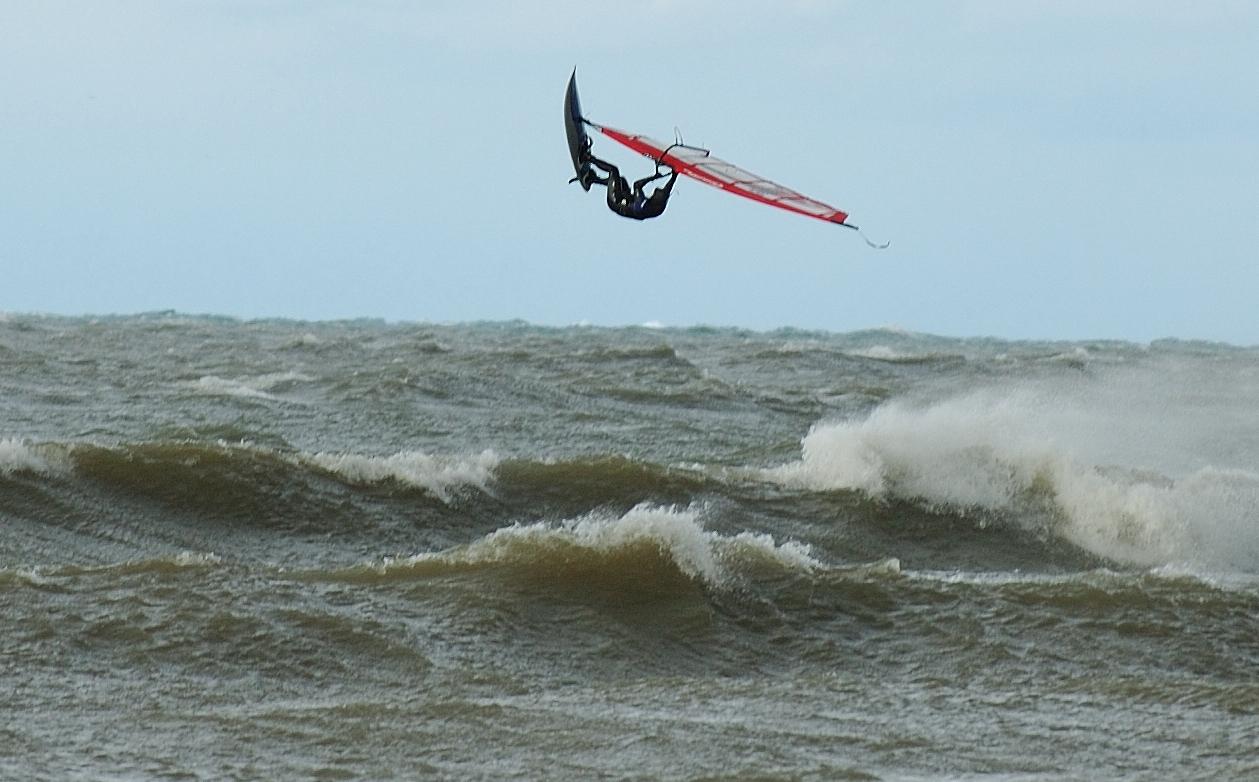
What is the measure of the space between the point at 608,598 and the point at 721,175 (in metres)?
3.39

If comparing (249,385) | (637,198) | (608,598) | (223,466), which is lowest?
(608,598)

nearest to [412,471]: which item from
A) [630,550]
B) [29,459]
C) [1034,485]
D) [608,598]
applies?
[29,459]

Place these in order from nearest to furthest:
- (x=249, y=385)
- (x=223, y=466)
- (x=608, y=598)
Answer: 1. (x=608, y=598)
2. (x=223, y=466)
3. (x=249, y=385)

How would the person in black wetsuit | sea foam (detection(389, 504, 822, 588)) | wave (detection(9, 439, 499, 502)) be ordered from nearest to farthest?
sea foam (detection(389, 504, 822, 588)), the person in black wetsuit, wave (detection(9, 439, 499, 502))

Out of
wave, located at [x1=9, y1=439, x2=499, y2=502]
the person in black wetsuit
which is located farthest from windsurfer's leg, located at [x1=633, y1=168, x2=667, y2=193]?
wave, located at [x1=9, y1=439, x2=499, y2=502]

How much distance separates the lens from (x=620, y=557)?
382 inches

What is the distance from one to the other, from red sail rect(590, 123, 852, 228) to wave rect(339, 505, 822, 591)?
210 cm

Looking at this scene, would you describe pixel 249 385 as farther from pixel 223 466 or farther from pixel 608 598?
pixel 608 598

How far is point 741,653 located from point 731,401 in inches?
501

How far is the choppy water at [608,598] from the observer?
21.4ft

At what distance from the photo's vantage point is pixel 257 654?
7637 mm

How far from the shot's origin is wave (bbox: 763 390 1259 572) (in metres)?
12.6

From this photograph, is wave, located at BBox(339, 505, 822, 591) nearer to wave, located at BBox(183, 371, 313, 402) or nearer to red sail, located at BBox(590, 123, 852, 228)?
red sail, located at BBox(590, 123, 852, 228)

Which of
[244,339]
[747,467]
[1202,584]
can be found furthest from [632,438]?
[244,339]
